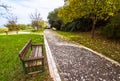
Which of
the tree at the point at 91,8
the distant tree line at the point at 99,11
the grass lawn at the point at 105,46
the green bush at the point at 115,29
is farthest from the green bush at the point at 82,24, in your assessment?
the green bush at the point at 115,29

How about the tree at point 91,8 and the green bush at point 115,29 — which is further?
the tree at point 91,8

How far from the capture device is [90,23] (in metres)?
29.4

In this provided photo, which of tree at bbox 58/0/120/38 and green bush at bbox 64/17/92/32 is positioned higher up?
tree at bbox 58/0/120/38

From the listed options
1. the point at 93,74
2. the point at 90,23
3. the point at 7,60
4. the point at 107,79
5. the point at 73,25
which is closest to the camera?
the point at 107,79

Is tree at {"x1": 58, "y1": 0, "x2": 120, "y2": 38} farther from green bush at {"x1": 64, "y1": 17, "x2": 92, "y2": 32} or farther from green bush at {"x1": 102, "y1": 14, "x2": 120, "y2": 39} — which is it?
green bush at {"x1": 64, "y1": 17, "x2": 92, "y2": 32}

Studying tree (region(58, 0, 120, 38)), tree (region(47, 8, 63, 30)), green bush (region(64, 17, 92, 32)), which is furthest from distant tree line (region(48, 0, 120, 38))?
tree (region(47, 8, 63, 30))

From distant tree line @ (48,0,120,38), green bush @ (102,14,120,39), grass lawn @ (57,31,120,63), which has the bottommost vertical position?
grass lawn @ (57,31,120,63)

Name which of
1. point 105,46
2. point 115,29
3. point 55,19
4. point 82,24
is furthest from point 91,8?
point 55,19

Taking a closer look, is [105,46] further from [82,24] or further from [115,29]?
[82,24]

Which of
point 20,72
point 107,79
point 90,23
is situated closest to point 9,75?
point 20,72

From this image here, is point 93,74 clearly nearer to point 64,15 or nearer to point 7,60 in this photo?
point 7,60

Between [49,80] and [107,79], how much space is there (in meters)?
2.15

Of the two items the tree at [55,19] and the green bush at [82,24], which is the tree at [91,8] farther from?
the tree at [55,19]

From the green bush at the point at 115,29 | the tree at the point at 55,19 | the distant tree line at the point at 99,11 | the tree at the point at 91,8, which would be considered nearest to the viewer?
the green bush at the point at 115,29
